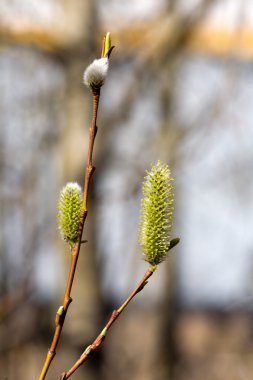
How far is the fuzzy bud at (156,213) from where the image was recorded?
0.84 m

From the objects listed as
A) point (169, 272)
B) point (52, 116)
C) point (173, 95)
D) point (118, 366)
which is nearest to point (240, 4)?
point (52, 116)

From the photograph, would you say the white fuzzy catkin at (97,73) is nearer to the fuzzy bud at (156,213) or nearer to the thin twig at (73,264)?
the thin twig at (73,264)

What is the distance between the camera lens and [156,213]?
0.85 meters

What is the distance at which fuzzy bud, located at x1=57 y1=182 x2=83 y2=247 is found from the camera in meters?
0.88

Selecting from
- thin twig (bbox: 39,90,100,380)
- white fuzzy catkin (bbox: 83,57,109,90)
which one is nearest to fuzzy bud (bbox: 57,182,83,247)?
thin twig (bbox: 39,90,100,380)

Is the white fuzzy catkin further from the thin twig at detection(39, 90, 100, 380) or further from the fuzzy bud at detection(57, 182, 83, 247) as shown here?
the fuzzy bud at detection(57, 182, 83, 247)

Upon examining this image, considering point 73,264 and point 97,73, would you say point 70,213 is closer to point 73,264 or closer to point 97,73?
point 73,264

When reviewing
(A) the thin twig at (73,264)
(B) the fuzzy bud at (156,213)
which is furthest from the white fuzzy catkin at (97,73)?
(B) the fuzzy bud at (156,213)

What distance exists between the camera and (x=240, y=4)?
3965mm

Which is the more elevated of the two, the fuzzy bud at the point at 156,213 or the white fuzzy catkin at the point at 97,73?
the white fuzzy catkin at the point at 97,73

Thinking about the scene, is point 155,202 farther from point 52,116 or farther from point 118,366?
point 118,366

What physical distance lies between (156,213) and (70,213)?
0.39 feet

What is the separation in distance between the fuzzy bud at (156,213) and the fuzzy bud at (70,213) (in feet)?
0.29

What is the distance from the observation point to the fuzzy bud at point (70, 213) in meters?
0.88
